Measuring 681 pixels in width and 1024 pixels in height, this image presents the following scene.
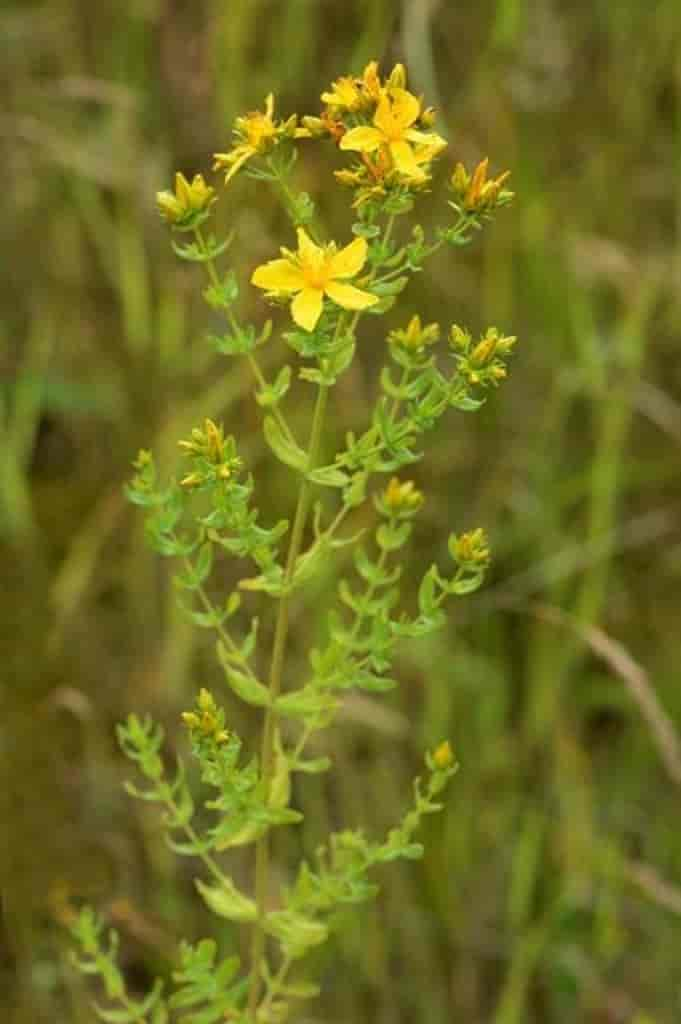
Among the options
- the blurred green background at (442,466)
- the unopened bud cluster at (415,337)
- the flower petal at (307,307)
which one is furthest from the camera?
the blurred green background at (442,466)

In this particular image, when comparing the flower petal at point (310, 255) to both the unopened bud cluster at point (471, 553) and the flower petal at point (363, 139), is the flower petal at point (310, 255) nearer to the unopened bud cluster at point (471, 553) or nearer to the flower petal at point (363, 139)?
the flower petal at point (363, 139)

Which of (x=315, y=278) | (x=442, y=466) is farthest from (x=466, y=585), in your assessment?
(x=442, y=466)

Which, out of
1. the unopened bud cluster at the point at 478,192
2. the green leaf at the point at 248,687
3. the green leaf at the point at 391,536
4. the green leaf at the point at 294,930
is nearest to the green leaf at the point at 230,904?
the green leaf at the point at 294,930

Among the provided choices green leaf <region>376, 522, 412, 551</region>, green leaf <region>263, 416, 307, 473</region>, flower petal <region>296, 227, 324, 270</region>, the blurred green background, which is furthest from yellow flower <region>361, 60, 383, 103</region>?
the blurred green background

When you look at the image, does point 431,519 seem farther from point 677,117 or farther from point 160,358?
point 677,117

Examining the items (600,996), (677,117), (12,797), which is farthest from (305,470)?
(677,117)

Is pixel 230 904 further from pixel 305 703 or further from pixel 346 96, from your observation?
pixel 346 96
